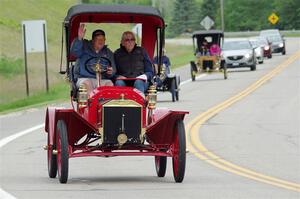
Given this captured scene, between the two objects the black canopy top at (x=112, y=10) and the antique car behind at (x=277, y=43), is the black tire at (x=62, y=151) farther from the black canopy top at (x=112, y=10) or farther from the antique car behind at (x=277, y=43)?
the antique car behind at (x=277, y=43)

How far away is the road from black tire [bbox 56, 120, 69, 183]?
0.14m

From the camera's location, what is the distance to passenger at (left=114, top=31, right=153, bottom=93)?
14.5m

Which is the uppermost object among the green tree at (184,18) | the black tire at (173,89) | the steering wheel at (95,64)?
the steering wheel at (95,64)

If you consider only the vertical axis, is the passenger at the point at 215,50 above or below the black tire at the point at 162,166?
below

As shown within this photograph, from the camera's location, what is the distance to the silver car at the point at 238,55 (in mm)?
53469

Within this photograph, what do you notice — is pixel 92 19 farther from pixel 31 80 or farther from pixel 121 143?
pixel 31 80

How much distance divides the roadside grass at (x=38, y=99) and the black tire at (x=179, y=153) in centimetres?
1955

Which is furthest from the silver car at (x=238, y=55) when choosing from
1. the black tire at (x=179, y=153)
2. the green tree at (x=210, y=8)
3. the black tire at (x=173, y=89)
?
the green tree at (x=210, y=8)

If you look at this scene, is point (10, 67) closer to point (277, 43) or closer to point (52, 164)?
point (277, 43)

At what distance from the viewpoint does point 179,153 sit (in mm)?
13297

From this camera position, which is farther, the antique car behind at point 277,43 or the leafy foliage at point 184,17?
the leafy foliage at point 184,17

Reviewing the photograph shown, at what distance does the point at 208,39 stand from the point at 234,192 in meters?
37.8

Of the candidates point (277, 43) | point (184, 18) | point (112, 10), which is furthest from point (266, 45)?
point (184, 18)

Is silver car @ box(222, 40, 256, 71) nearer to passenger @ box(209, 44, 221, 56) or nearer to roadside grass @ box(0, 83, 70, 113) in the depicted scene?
passenger @ box(209, 44, 221, 56)
